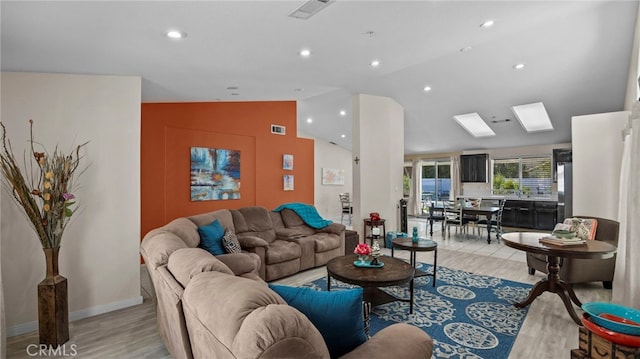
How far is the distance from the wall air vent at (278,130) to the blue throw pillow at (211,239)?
11.3 feet

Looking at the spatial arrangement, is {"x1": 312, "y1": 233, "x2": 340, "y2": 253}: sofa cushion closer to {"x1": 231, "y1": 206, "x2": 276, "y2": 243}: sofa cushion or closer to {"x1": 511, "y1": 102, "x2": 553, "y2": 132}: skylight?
{"x1": 231, "y1": 206, "x2": 276, "y2": 243}: sofa cushion

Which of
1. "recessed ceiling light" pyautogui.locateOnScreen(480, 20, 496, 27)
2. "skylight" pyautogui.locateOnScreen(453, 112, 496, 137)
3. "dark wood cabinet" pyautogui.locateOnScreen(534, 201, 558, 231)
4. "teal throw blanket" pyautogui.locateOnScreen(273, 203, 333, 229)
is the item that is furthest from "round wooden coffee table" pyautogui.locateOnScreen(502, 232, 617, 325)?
"dark wood cabinet" pyautogui.locateOnScreen(534, 201, 558, 231)

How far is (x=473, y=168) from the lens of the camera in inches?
368

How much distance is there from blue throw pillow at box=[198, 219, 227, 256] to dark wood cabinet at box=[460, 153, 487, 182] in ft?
27.3

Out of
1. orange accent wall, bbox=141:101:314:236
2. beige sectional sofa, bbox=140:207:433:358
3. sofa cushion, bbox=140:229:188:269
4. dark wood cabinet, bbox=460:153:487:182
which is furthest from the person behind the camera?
dark wood cabinet, bbox=460:153:487:182

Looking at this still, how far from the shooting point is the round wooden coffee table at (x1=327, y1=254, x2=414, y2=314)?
9.14 feet

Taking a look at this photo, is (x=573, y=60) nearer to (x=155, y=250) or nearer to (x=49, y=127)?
(x=155, y=250)

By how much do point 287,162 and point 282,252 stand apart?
10.3 feet

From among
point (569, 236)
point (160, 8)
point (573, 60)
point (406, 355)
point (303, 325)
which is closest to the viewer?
point (303, 325)

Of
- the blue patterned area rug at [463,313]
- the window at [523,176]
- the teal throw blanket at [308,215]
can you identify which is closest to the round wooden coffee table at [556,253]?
the blue patterned area rug at [463,313]

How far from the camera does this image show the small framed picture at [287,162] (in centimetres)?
688

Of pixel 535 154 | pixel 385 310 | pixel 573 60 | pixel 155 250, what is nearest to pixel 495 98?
pixel 573 60

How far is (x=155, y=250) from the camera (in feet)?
7.36

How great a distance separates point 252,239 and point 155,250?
184 cm
